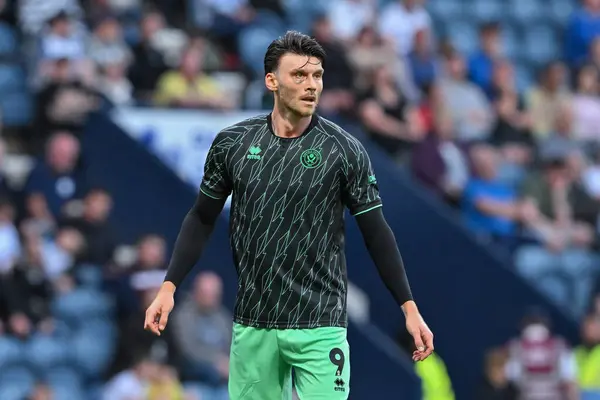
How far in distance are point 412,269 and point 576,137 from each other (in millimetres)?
3407

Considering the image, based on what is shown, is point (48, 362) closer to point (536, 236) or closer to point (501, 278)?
point (501, 278)

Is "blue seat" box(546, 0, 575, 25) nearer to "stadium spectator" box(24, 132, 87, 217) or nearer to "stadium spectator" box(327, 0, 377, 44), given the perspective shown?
"stadium spectator" box(327, 0, 377, 44)

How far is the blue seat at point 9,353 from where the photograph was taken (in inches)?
394

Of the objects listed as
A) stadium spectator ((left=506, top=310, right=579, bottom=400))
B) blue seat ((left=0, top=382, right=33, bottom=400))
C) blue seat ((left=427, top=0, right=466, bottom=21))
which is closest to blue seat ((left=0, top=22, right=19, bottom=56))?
blue seat ((left=0, top=382, right=33, bottom=400))

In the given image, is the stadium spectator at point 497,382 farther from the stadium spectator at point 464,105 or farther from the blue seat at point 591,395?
the stadium spectator at point 464,105

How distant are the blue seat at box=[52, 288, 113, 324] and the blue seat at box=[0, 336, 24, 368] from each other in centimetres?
56

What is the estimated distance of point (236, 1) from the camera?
48.4 ft

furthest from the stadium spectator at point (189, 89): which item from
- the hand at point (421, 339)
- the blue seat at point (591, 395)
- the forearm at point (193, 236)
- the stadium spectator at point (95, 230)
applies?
the hand at point (421, 339)

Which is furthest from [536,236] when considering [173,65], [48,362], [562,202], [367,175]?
[367,175]

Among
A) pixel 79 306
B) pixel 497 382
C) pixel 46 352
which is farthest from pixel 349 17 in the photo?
pixel 46 352

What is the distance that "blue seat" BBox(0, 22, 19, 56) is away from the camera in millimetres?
13023

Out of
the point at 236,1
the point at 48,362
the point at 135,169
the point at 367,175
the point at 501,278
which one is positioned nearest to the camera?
the point at 367,175

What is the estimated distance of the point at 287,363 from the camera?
5.66 m

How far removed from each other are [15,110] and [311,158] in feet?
23.5
